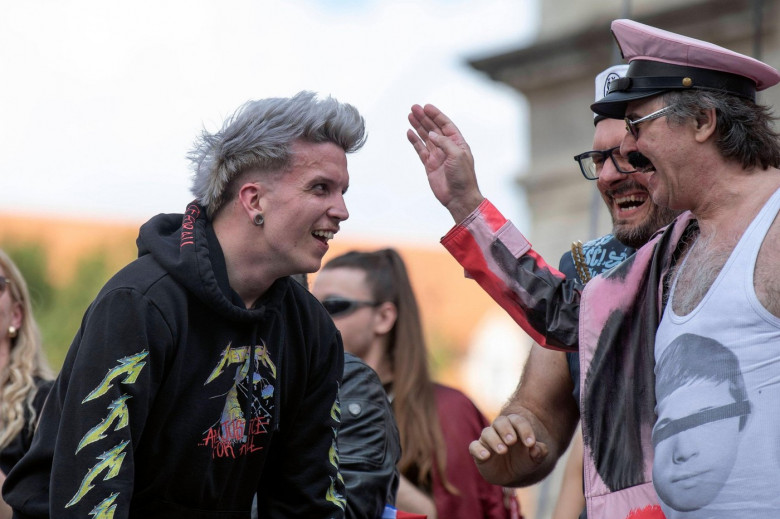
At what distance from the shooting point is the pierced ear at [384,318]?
4.89 m

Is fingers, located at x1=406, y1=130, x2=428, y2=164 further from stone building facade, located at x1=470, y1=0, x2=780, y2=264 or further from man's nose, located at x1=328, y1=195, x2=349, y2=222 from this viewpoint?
stone building facade, located at x1=470, y1=0, x2=780, y2=264

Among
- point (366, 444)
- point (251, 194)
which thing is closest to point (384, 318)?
point (366, 444)

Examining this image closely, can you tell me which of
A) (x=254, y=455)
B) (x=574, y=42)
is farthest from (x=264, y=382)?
(x=574, y=42)

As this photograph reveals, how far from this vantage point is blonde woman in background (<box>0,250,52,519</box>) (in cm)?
411

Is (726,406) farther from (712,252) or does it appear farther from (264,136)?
(264,136)

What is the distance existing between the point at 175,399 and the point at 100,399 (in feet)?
0.75

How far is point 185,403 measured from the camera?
291 cm

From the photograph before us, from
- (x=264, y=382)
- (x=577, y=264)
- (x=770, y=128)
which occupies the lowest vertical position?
(x=264, y=382)

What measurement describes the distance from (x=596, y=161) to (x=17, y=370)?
2414 millimetres

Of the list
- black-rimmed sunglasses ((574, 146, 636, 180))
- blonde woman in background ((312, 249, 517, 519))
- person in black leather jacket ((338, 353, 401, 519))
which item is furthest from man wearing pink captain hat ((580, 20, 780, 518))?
blonde woman in background ((312, 249, 517, 519))

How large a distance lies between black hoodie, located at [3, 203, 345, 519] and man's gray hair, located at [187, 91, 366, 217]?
115 millimetres

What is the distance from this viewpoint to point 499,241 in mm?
3049

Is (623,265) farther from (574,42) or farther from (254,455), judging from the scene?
(574,42)

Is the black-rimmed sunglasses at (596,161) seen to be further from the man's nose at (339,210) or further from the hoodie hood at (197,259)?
the hoodie hood at (197,259)
